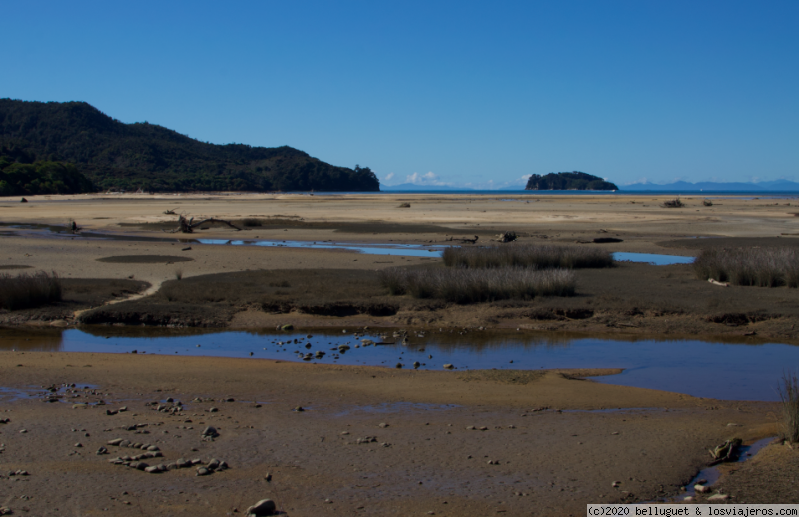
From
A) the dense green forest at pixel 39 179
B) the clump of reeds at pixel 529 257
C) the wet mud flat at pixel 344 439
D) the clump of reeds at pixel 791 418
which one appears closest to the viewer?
the wet mud flat at pixel 344 439

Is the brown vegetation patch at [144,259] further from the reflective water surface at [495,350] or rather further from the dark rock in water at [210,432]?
the dark rock in water at [210,432]

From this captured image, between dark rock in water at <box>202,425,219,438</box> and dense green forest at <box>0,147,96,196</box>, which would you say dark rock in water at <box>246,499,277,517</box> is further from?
dense green forest at <box>0,147,96,196</box>

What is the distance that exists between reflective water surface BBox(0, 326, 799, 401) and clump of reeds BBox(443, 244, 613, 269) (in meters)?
6.37

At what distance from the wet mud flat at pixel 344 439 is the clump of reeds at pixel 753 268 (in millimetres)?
9563

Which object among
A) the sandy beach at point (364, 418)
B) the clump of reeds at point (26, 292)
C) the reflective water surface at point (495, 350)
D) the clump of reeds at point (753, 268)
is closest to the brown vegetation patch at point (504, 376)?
the sandy beach at point (364, 418)

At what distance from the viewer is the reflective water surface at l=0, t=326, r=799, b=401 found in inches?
370

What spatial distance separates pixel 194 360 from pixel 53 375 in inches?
80.1

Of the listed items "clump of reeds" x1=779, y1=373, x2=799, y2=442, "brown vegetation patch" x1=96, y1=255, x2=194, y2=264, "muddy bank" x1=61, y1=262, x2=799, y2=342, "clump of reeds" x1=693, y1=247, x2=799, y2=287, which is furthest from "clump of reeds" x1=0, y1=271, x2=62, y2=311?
"clump of reeds" x1=693, y1=247, x2=799, y2=287

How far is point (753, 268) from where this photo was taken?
16.2m

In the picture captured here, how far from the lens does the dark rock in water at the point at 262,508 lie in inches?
185

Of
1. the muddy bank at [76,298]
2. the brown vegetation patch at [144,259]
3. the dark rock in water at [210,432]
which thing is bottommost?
the dark rock in water at [210,432]

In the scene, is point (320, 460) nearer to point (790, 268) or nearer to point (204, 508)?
point (204, 508)

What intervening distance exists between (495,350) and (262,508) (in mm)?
7119

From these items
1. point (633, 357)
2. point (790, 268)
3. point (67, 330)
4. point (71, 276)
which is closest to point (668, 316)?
point (633, 357)
